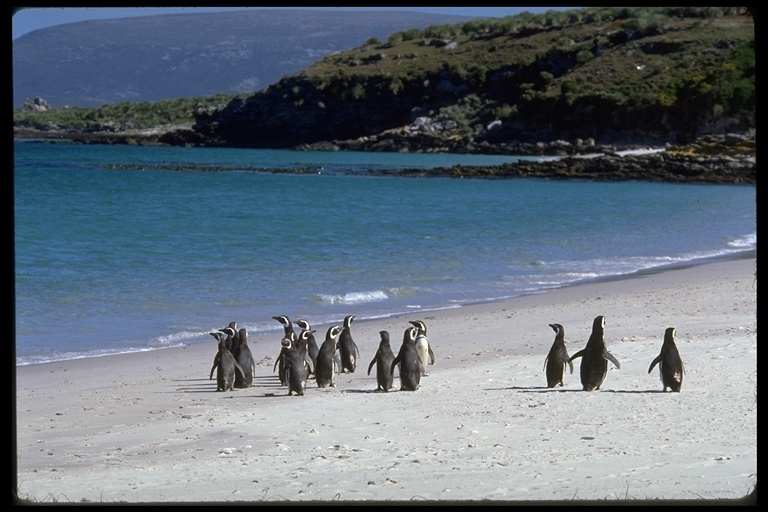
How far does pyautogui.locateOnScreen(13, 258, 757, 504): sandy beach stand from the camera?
497 centimetres

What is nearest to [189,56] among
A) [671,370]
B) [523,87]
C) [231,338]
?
[523,87]

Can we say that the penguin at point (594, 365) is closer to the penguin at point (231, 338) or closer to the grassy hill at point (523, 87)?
the penguin at point (231, 338)

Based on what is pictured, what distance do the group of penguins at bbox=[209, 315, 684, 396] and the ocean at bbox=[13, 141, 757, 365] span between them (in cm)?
Answer: 241

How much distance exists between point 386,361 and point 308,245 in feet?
47.9

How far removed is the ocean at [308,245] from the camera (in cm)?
1335

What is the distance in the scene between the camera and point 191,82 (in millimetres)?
154000

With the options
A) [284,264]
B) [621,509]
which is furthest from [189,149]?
[621,509]

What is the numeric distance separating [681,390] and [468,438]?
1.97 m

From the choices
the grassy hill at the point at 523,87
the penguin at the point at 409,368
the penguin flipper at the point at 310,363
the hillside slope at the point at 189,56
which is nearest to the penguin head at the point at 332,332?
the penguin flipper at the point at 310,363

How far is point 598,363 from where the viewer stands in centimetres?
777

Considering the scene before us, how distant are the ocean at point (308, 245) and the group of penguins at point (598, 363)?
4589 mm

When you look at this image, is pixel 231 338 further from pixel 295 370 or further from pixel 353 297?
pixel 353 297
